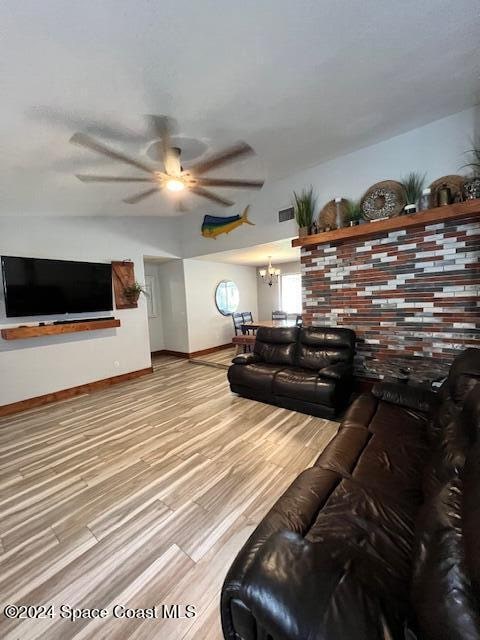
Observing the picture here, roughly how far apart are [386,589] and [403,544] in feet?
0.99

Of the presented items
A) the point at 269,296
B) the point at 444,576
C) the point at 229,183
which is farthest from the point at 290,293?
the point at 444,576

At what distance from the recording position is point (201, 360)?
19.6 feet

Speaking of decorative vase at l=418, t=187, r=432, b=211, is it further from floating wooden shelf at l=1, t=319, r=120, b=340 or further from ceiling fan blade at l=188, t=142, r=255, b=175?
floating wooden shelf at l=1, t=319, r=120, b=340

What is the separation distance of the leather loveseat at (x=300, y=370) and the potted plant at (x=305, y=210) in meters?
1.41

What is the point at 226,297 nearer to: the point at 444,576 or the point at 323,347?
the point at 323,347

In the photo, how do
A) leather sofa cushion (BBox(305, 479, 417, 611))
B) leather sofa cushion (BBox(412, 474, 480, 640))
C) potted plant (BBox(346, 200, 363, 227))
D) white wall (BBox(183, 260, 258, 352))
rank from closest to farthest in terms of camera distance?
leather sofa cushion (BBox(412, 474, 480, 640))
leather sofa cushion (BBox(305, 479, 417, 611))
potted plant (BBox(346, 200, 363, 227))
white wall (BBox(183, 260, 258, 352))

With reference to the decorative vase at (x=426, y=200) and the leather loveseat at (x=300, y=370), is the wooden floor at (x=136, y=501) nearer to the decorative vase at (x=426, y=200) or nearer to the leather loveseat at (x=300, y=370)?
the leather loveseat at (x=300, y=370)

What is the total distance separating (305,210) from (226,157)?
6.01 feet

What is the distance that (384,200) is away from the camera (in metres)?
3.21

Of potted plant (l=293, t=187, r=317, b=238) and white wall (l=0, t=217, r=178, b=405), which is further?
potted plant (l=293, t=187, r=317, b=238)

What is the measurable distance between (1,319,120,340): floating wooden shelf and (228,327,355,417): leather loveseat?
2.29 m

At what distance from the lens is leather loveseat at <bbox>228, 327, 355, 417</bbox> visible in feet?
9.96

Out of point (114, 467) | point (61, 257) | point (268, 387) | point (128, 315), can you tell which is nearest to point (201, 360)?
point (128, 315)

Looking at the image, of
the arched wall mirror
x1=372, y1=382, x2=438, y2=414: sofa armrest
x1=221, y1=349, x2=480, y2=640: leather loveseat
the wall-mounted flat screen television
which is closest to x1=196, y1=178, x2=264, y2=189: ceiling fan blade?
x1=372, y1=382, x2=438, y2=414: sofa armrest
